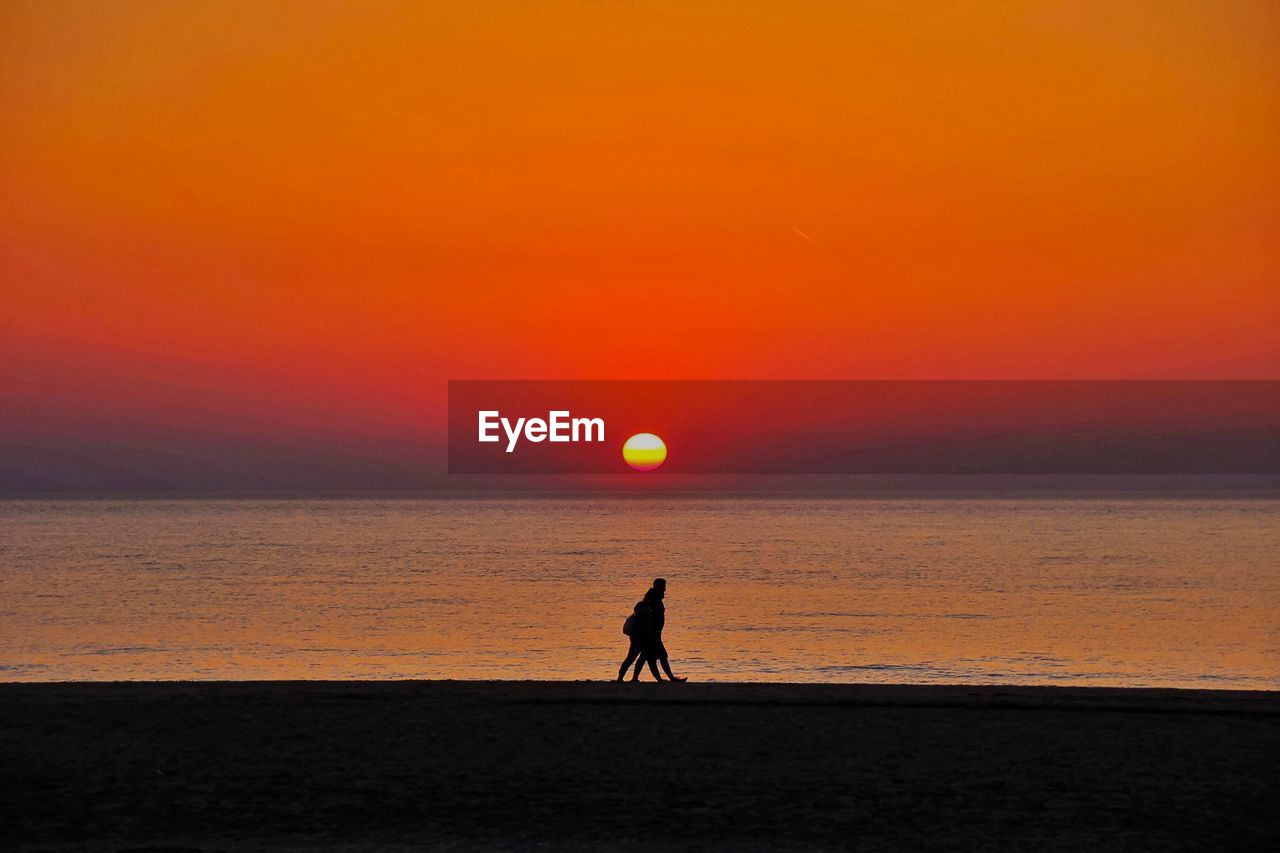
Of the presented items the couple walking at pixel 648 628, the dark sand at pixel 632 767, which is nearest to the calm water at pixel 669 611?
the couple walking at pixel 648 628

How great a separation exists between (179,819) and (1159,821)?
23.6ft

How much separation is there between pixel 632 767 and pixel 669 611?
46.8 meters

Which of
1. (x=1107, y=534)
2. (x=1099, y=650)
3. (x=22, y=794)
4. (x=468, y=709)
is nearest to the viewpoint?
(x=22, y=794)

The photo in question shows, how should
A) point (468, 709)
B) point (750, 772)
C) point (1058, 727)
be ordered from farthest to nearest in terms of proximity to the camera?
point (468, 709) → point (1058, 727) → point (750, 772)

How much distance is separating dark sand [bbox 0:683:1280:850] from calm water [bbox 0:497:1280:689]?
19983 millimetres

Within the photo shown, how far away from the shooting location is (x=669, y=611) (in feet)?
192

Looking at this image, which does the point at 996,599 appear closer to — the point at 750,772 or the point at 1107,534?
the point at 750,772

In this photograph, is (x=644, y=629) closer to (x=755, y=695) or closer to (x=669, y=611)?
(x=755, y=695)

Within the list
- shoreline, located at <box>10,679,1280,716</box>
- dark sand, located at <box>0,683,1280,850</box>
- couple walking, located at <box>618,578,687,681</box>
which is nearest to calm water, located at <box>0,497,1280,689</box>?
couple walking, located at <box>618,578,687,681</box>

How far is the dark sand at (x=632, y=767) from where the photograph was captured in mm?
9719

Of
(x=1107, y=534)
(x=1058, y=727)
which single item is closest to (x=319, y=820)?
(x=1058, y=727)

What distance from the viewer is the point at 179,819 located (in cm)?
1005

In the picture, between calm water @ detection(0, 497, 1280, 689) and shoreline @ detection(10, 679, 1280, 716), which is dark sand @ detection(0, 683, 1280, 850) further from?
calm water @ detection(0, 497, 1280, 689)

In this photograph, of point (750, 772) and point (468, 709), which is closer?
point (750, 772)
